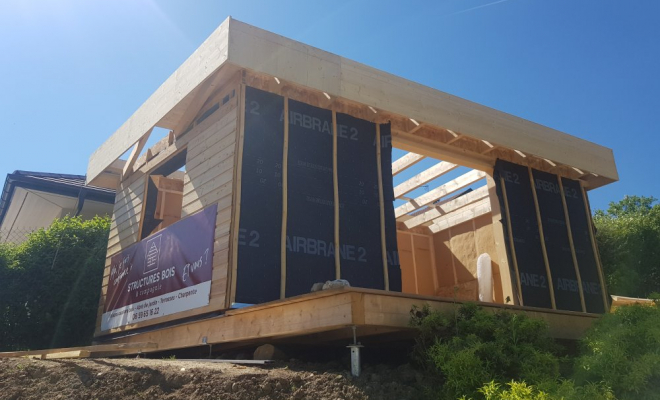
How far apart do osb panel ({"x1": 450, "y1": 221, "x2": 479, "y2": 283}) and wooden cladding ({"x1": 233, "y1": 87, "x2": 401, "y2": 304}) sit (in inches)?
195

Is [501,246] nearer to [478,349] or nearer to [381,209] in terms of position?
[381,209]

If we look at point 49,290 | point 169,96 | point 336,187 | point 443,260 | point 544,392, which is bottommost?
point 544,392

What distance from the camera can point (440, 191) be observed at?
43.3 ft

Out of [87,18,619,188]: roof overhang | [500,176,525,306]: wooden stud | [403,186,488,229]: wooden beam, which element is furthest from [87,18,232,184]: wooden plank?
[403,186,488,229]: wooden beam

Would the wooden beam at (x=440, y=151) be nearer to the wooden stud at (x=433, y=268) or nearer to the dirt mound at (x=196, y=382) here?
the wooden stud at (x=433, y=268)

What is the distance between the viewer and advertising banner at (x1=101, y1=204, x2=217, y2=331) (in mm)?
8008

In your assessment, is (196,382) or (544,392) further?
(196,382)

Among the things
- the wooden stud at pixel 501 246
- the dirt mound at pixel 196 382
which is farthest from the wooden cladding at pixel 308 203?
the wooden stud at pixel 501 246

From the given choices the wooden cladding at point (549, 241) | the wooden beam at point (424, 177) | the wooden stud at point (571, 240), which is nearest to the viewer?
the wooden cladding at point (549, 241)

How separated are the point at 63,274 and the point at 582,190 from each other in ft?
36.3

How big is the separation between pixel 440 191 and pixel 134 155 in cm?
675

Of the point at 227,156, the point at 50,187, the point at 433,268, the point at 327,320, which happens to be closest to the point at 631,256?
the point at 433,268

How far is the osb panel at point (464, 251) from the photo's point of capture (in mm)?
13124

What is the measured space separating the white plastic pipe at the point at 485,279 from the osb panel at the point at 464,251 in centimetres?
148
